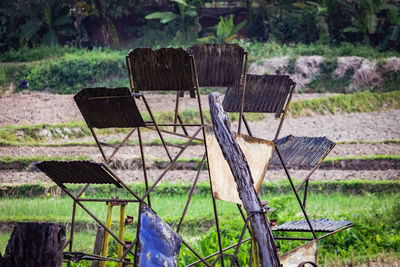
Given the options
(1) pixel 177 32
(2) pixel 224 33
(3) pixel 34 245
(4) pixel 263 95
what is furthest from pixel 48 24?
(3) pixel 34 245

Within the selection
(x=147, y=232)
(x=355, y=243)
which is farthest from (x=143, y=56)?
(x=355, y=243)

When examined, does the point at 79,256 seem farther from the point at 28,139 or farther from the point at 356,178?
the point at 28,139

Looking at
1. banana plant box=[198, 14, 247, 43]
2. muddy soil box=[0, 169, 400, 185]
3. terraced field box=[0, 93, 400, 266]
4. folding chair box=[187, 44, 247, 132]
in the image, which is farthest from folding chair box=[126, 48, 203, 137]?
banana plant box=[198, 14, 247, 43]

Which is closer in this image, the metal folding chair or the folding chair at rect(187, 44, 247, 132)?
the metal folding chair

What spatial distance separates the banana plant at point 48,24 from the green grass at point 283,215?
20.8 ft

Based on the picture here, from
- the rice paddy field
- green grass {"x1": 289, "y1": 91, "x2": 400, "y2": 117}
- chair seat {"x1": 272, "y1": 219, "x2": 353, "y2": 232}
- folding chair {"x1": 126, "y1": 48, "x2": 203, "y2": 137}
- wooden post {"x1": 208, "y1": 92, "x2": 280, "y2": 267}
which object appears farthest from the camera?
green grass {"x1": 289, "y1": 91, "x2": 400, "y2": 117}

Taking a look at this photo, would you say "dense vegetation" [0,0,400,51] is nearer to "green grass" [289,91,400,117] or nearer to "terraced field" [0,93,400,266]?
"green grass" [289,91,400,117]

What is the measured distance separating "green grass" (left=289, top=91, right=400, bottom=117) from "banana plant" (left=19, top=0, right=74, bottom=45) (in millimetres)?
4927

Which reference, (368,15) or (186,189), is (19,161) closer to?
(186,189)

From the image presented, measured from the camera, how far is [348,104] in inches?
479

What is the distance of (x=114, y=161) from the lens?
9656 millimetres

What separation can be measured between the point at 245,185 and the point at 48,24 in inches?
444

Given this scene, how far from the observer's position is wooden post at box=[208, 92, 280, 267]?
11.4ft

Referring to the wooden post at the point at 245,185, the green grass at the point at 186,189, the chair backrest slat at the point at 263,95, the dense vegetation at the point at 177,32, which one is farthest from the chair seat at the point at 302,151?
the dense vegetation at the point at 177,32
